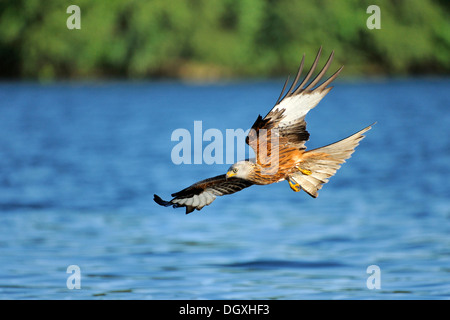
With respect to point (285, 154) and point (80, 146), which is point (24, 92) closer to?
point (80, 146)

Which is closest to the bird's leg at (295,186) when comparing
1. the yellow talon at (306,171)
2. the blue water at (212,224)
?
the yellow talon at (306,171)

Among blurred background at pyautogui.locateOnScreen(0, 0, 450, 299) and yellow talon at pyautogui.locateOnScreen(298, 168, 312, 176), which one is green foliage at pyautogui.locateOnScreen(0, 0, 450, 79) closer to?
blurred background at pyautogui.locateOnScreen(0, 0, 450, 299)

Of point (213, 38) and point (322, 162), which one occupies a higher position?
point (213, 38)

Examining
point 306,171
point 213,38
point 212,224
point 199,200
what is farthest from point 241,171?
point 213,38

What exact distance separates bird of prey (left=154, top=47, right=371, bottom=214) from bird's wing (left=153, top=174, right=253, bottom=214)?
0.97ft

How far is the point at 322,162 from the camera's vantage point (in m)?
7.94

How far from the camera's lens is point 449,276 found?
1246 cm

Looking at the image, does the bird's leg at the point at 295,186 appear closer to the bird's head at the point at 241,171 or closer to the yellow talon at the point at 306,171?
the yellow talon at the point at 306,171

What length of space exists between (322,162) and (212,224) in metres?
8.99

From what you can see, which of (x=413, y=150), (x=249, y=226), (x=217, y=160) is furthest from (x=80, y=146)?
(x=249, y=226)

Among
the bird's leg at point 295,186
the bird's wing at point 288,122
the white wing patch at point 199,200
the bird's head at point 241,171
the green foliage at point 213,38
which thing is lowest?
the white wing patch at point 199,200

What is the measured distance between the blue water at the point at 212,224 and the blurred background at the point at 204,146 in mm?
60

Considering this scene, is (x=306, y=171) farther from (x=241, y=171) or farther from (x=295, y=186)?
(x=241, y=171)

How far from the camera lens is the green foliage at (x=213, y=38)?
55.2 m
